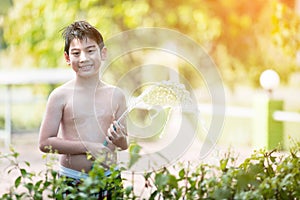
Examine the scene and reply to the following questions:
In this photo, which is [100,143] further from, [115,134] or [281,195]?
[281,195]

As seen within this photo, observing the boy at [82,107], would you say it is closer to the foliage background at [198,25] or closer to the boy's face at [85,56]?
the boy's face at [85,56]

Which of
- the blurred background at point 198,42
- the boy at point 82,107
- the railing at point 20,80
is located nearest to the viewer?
the boy at point 82,107

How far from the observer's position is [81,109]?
7.37 ft

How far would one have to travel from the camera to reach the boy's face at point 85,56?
2.21 meters

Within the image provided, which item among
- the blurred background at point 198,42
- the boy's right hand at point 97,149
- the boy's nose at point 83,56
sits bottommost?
the boy's right hand at point 97,149

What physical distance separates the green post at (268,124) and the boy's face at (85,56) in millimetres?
6303

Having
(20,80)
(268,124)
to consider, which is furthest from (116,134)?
(20,80)

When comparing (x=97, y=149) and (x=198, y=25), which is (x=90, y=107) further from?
(x=198, y=25)

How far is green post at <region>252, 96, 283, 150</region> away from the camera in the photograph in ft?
27.5

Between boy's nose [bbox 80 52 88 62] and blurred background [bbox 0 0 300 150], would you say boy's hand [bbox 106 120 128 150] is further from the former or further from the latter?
blurred background [bbox 0 0 300 150]

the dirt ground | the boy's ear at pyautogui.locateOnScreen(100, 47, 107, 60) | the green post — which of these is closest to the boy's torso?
the boy's ear at pyautogui.locateOnScreen(100, 47, 107, 60)

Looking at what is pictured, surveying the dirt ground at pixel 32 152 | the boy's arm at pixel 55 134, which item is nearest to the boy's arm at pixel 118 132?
the boy's arm at pixel 55 134

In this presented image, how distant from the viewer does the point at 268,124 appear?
8.45m

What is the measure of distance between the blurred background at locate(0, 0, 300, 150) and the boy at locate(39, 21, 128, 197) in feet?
18.2
